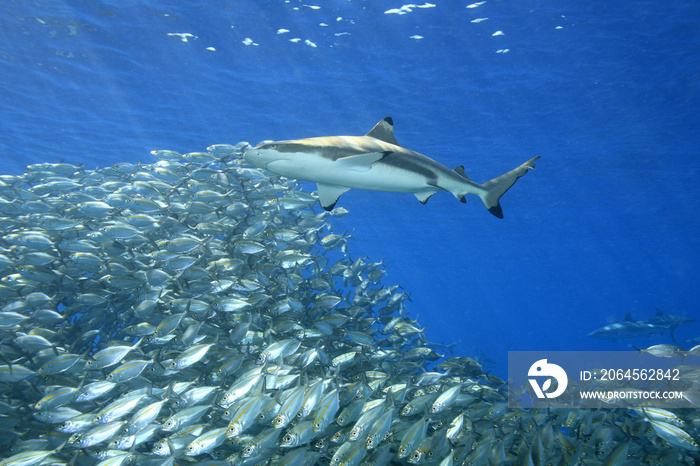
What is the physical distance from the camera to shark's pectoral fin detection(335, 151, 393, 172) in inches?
187

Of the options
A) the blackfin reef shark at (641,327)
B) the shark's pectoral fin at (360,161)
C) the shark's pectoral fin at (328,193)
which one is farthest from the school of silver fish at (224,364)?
the blackfin reef shark at (641,327)

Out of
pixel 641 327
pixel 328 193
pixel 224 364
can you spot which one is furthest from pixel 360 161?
pixel 641 327

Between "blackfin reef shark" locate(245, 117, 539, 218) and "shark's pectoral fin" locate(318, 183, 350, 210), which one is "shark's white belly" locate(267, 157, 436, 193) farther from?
"shark's pectoral fin" locate(318, 183, 350, 210)

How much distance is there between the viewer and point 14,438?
4.14m

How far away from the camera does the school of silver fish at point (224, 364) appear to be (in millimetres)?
3531

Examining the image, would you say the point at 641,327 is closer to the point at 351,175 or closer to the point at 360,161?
the point at 351,175

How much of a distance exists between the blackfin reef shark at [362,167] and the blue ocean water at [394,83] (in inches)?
342

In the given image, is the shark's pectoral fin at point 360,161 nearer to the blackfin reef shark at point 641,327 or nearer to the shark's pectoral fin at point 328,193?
the shark's pectoral fin at point 328,193

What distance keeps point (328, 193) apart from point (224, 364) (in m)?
3.13

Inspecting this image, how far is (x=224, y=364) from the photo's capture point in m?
4.30

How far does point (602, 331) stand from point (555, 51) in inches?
583

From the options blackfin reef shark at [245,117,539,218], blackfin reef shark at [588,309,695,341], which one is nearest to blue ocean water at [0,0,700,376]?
blackfin reef shark at [588,309,695,341]

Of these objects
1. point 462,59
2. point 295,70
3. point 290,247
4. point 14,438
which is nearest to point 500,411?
point 290,247

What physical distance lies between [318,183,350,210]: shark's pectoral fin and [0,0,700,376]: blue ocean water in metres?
9.66
